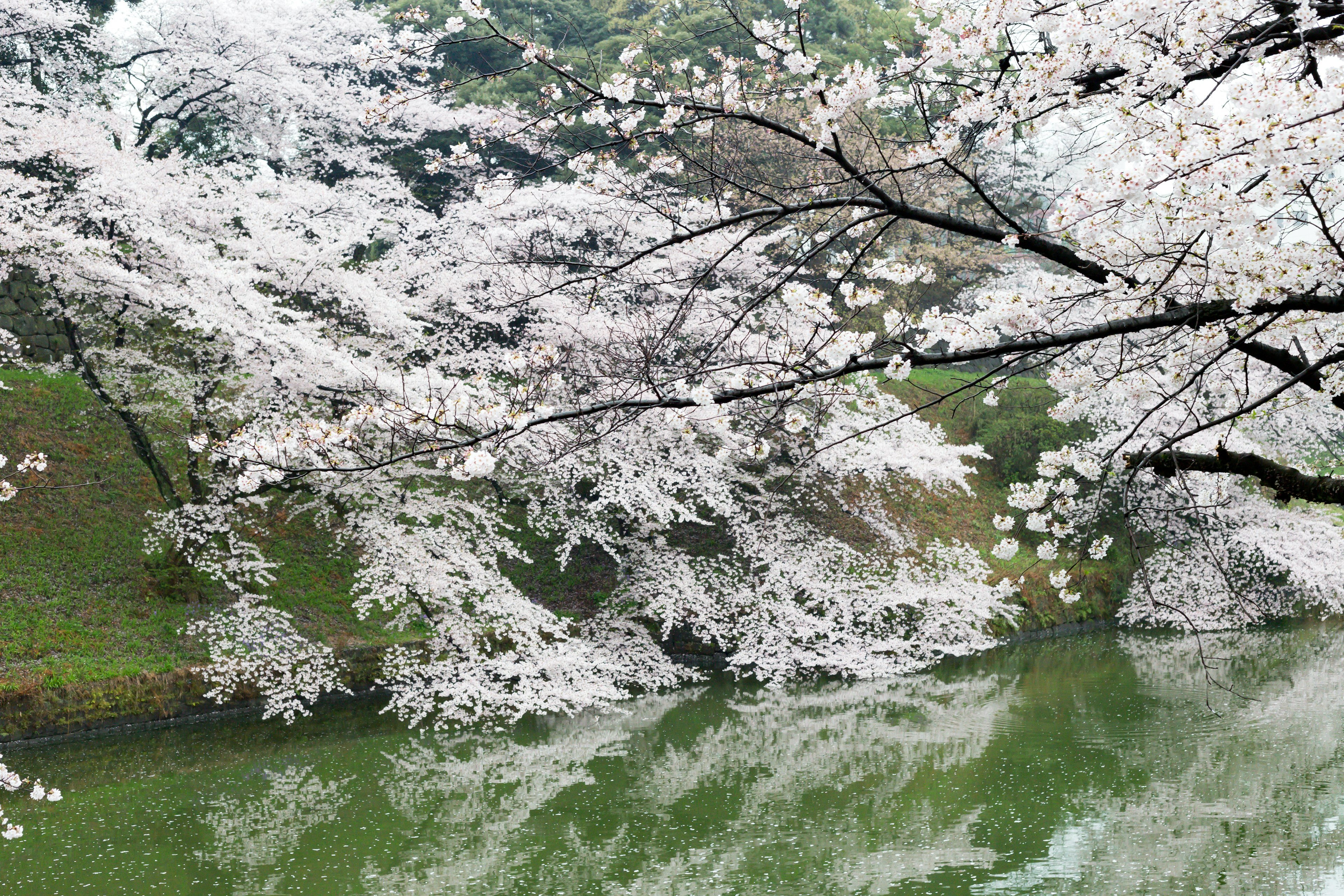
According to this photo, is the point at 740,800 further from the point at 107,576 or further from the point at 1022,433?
the point at 1022,433

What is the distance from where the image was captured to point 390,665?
986 cm

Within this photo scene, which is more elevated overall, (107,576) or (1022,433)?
(1022,433)

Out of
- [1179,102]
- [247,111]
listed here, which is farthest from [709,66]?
[1179,102]

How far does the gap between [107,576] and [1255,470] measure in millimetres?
10437

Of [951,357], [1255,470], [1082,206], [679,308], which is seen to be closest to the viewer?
[1082,206]

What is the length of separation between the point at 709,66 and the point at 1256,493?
10841 millimetres

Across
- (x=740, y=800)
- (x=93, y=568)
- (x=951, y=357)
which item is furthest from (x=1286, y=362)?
(x=93, y=568)

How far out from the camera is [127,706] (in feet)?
29.1

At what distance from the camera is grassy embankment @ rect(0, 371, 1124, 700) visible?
9031 mm

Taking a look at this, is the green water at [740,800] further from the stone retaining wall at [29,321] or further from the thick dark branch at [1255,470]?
the stone retaining wall at [29,321]

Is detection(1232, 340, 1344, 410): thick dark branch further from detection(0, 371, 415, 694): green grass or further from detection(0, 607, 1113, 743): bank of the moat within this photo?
detection(0, 371, 415, 694): green grass

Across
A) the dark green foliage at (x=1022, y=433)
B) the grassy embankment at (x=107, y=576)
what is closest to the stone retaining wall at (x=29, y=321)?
the grassy embankment at (x=107, y=576)

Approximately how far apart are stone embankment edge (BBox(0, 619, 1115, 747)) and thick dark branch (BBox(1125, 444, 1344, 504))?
28.6 feet

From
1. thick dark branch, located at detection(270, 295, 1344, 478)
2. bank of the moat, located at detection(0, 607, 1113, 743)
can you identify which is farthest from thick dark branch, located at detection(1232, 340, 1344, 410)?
bank of the moat, located at detection(0, 607, 1113, 743)
